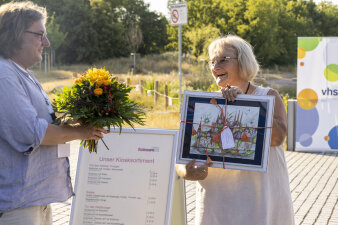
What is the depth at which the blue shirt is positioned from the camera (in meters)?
2.28

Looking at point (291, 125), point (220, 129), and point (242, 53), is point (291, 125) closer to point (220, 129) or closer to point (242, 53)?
point (242, 53)

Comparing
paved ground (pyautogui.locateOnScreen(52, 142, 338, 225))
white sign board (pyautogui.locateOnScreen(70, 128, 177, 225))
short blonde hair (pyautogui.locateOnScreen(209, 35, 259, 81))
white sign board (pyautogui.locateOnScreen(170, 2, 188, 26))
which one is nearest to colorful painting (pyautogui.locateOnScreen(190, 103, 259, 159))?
short blonde hair (pyautogui.locateOnScreen(209, 35, 259, 81))

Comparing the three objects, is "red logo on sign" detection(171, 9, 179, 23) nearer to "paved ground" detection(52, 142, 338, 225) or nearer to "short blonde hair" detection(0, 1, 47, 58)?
"paved ground" detection(52, 142, 338, 225)

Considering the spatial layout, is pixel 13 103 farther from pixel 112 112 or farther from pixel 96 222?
pixel 96 222

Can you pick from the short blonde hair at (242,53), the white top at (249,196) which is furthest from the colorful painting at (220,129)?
the short blonde hair at (242,53)

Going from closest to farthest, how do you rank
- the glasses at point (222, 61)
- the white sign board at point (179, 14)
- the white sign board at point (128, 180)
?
1. the glasses at point (222, 61)
2. the white sign board at point (128, 180)
3. the white sign board at point (179, 14)

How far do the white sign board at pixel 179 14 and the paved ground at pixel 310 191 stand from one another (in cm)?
491

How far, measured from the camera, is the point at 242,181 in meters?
2.83

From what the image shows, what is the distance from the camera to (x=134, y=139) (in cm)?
389

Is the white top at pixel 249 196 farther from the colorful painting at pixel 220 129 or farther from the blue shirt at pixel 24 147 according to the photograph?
the blue shirt at pixel 24 147

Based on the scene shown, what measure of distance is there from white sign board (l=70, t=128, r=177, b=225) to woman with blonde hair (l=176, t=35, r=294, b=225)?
776 millimetres

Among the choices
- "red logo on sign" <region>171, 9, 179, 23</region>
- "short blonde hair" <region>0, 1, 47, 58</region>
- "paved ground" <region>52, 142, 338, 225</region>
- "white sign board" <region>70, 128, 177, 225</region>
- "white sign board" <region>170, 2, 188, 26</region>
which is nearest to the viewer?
"short blonde hair" <region>0, 1, 47, 58</region>

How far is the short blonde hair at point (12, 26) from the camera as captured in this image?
2426 millimetres

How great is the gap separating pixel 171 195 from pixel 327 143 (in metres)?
7.14
